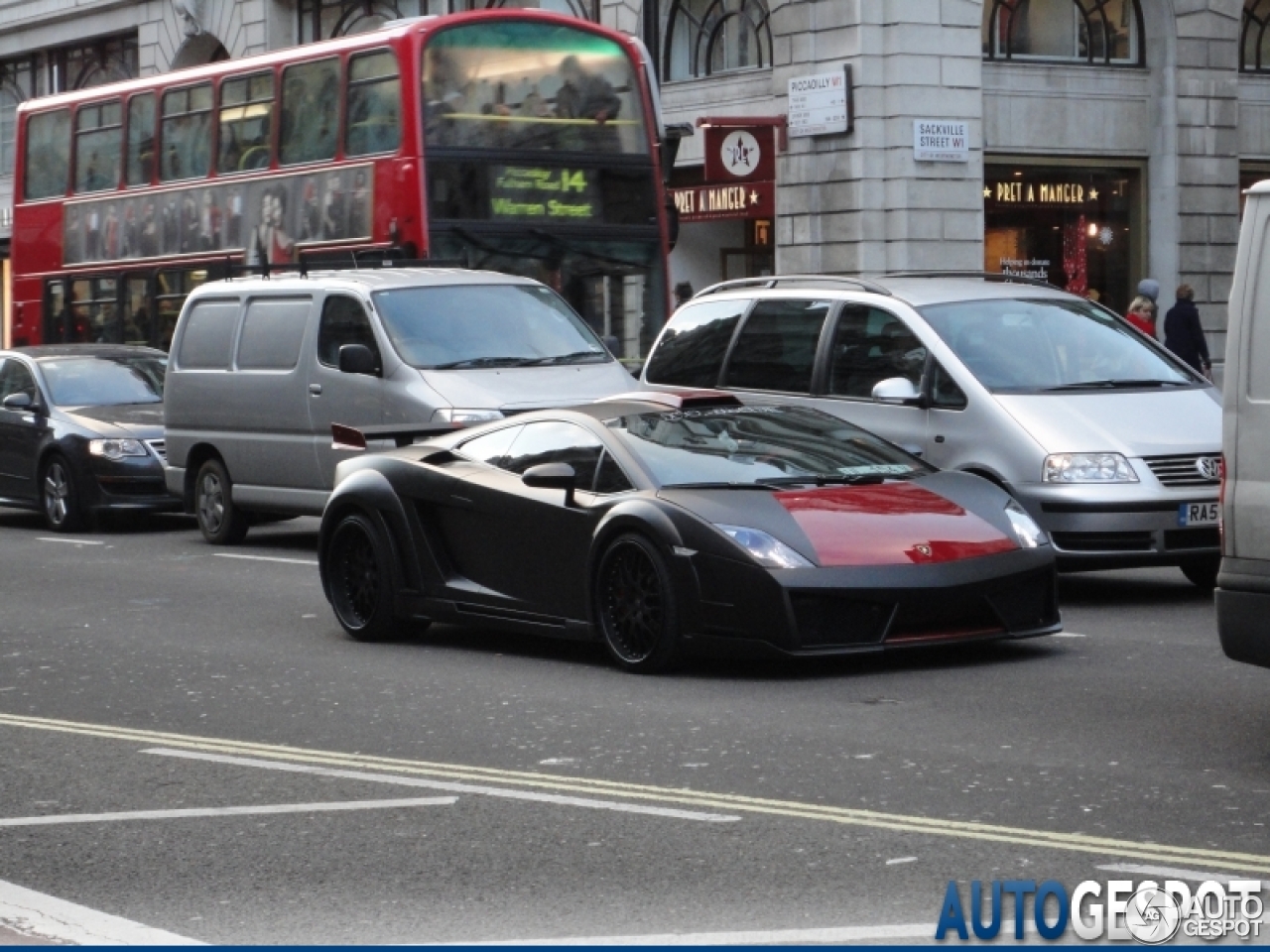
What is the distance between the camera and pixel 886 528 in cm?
1009

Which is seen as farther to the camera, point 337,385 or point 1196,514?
point 337,385

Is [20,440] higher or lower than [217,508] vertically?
higher

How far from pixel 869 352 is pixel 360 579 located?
3544 mm

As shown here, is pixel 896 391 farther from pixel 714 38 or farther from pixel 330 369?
pixel 714 38

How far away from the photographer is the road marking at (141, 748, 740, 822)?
7.18m

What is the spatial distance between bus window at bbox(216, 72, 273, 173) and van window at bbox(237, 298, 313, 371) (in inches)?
181

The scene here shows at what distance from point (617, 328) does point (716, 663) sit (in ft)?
36.4

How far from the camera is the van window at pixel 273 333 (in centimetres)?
1727

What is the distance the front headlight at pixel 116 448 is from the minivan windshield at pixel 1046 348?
831 cm

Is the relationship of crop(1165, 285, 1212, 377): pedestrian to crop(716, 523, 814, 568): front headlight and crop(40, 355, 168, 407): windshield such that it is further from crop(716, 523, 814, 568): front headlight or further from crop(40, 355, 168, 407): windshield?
crop(716, 523, 814, 568): front headlight

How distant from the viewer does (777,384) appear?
14391 millimetres

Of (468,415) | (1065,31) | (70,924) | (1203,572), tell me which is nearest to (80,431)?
(468,415)

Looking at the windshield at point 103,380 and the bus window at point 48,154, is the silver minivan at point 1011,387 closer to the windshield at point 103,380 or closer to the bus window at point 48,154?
the windshield at point 103,380

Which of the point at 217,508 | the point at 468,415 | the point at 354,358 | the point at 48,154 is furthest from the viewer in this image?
the point at 48,154
